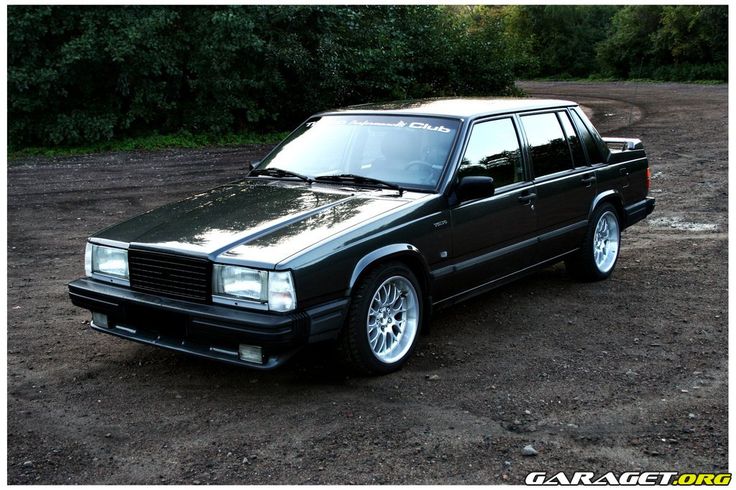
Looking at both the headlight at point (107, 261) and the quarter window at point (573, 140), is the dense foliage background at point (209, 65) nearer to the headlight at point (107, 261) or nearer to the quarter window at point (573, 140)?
the quarter window at point (573, 140)

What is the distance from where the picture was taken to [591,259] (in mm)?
7094

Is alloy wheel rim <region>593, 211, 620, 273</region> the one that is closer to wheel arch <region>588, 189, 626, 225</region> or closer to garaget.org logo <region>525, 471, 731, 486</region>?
wheel arch <region>588, 189, 626, 225</region>

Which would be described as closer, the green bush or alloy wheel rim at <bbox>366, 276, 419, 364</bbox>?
alloy wheel rim at <bbox>366, 276, 419, 364</bbox>

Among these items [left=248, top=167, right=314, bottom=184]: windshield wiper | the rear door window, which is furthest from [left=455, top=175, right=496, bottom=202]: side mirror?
the rear door window

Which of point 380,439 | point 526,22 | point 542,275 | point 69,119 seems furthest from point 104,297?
point 526,22

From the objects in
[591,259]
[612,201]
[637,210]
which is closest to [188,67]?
[637,210]

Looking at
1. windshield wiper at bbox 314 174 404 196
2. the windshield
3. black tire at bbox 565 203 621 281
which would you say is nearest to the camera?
windshield wiper at bbox 314 174 404 196

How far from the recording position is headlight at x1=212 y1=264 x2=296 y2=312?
443 cm

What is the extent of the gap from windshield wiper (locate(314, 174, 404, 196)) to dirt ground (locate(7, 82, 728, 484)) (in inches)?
44.4

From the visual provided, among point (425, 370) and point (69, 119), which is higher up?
point (69, 119)

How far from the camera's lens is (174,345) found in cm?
473

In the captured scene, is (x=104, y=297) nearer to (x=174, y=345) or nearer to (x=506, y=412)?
(x=174, y=345)

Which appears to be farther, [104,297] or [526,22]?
[526,22]

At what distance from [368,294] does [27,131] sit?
15.6m
